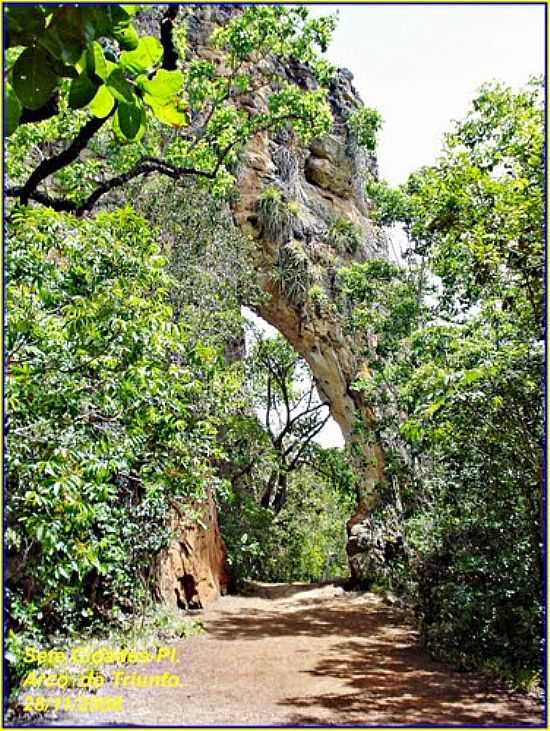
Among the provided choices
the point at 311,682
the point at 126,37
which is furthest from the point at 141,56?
the point at 311,682

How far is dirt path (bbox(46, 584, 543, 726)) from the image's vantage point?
3.85 metres

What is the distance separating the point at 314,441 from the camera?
13.6 meters

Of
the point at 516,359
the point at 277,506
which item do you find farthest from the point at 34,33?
the point at 277,506

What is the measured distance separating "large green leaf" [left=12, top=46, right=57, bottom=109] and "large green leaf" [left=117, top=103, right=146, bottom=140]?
7 cm

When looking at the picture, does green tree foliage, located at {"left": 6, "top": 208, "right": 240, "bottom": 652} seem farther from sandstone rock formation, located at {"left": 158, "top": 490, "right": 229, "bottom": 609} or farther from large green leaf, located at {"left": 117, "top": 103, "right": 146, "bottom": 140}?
sandstone rock formation, located at {"left": 158, "top": 490, "right": 229, "bottom": 609}

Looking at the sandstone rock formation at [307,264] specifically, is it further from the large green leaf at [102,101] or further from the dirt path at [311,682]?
the large green leaf at [102,101]

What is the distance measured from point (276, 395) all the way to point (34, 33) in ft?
44.4

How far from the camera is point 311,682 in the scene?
489 centimetres

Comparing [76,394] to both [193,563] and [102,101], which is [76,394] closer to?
[102,101]

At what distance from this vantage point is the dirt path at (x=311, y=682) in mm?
3846

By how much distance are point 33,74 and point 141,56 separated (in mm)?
114

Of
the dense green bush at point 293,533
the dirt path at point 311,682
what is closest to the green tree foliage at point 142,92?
the dirt path at point 311,682

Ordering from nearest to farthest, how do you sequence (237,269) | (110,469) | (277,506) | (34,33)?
1. (34,33)
2. (110,469)
3. (237,269)
4. (277,506)

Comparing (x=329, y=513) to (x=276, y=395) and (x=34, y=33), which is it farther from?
(x=34, y=33)
